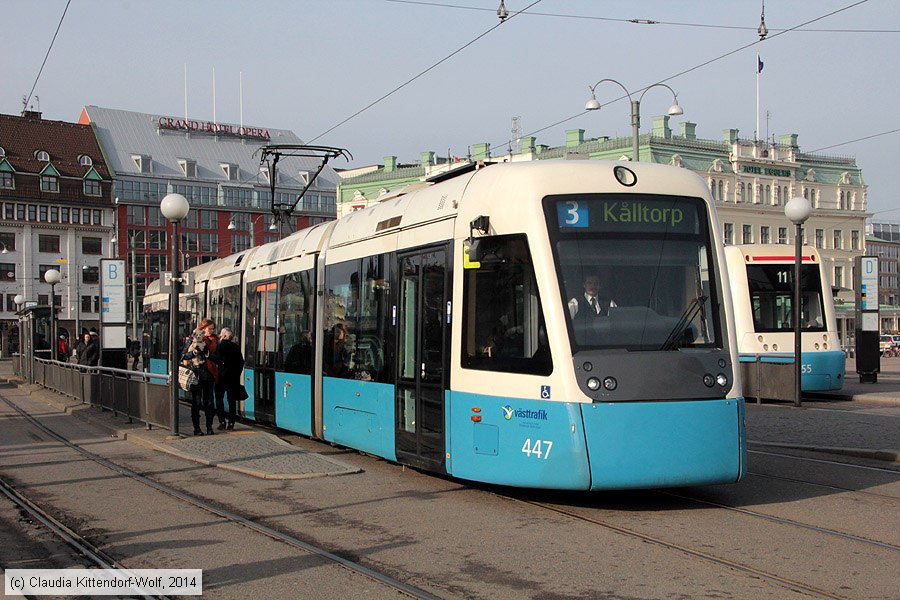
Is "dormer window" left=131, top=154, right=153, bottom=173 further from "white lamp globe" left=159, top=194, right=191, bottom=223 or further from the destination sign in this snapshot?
the destination sign

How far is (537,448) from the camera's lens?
9.60m

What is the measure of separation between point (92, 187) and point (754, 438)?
283 ft

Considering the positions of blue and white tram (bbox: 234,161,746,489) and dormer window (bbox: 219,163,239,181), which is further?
dormer window (bbox: 219,163,239,181)

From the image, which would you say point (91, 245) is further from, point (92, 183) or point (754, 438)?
point (754, 438)

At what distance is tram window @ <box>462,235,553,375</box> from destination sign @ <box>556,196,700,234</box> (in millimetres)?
501

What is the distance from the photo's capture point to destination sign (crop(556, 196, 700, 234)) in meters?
9.91

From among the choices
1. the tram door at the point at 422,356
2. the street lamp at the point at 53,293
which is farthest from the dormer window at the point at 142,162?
the tram door at the point at 422,356

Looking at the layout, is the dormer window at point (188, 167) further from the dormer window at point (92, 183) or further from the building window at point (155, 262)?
the building window at point (155, 262)

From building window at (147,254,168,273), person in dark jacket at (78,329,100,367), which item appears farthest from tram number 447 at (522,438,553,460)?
building window at (147,254,168,273)

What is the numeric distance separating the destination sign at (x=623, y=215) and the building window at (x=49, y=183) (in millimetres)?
89042

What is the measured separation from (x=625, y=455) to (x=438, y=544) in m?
1.86

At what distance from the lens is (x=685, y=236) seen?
1003cm

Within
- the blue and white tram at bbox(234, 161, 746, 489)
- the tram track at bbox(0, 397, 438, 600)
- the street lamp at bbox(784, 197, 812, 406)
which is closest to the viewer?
the tram track at bbox(0, 397, 438, 600)

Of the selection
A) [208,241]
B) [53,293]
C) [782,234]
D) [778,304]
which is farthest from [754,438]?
[208,241]
